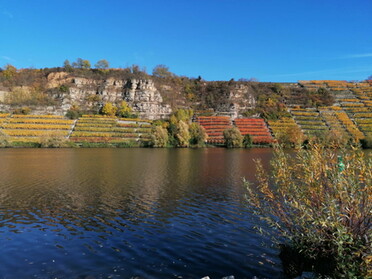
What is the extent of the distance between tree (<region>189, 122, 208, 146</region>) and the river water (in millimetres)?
69750

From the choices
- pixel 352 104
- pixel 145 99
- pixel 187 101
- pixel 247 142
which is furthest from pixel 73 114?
pixel 352 104

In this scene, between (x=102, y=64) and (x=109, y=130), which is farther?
(x=102, y=64)

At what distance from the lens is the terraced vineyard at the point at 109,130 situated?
98812 millimetres

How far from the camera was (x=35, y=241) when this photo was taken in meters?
13.7

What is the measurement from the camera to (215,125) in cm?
12050

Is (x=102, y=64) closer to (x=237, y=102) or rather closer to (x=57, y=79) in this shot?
(x=57, y=79)

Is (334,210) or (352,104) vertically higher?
(352,104)

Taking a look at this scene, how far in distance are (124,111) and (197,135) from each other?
139ft

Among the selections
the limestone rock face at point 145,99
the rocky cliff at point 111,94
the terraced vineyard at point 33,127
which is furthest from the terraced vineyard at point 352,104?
the terraced vineyard at point 33,127

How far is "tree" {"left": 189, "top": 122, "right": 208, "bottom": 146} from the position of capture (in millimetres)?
97875

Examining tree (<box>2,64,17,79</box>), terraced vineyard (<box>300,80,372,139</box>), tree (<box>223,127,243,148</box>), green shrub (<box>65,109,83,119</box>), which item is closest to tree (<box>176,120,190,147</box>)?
tree (<box>223,127,243,148</box>)

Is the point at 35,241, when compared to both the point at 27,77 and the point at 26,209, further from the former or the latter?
the point at 27,77

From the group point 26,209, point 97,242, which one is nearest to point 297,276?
point 97,242

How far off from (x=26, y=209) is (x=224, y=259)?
15.0 meters
